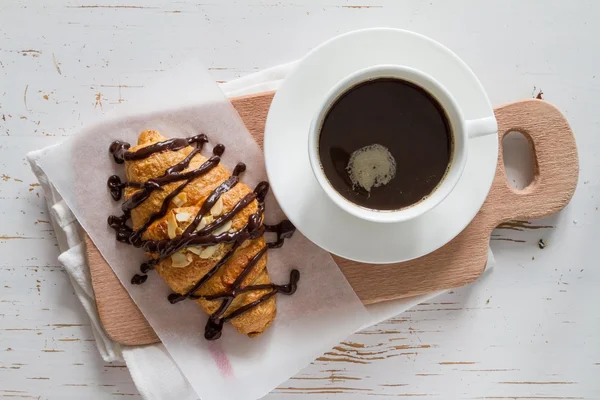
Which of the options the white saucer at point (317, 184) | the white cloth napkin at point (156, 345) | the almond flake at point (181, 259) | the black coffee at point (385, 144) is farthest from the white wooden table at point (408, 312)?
the almond flake at point (181, 259)

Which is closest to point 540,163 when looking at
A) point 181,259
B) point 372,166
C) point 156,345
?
point 372,166

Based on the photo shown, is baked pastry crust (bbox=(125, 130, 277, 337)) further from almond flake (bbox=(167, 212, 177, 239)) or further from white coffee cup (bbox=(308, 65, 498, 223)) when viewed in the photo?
white coffee cup (bbox=(308, 65, 498, 223))

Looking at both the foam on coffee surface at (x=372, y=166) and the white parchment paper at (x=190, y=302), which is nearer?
the foam on coffee surface at (x=372, y=166)

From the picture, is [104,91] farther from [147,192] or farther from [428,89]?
[428,89]

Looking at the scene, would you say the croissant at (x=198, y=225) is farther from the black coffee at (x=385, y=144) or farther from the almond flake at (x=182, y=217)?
the black coffee at (x=385, y=144)

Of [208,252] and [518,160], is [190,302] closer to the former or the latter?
[208,252]

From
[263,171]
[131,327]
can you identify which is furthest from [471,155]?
[131,327]
